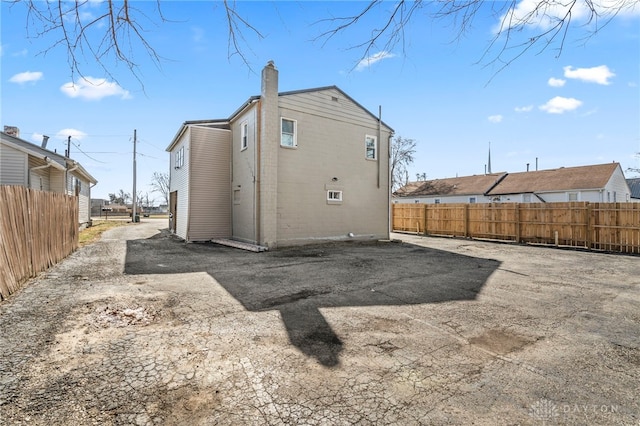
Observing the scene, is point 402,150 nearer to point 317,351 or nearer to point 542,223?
point 542,223

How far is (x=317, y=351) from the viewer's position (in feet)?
10.6

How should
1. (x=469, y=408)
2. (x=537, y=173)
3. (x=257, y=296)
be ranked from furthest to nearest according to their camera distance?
(x=537, y=173)
(x=257, y=296)
(x=469, y=408)

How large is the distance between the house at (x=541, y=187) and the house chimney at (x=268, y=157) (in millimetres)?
23479

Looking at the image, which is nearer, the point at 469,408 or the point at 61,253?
the point at 469,408

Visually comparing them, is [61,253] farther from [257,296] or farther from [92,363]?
[92,363]

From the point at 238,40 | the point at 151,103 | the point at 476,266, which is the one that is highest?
the point at 238,40

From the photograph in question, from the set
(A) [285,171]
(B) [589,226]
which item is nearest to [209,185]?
(A) [285,171]

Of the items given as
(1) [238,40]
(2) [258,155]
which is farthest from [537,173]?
(1) [238,40]

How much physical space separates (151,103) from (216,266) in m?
5.71

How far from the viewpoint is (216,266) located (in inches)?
313

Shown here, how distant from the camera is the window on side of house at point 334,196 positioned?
1295cm

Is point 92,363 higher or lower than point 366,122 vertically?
lower

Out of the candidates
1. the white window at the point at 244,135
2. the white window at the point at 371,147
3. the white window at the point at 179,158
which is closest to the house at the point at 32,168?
the white window at the point at 179,158

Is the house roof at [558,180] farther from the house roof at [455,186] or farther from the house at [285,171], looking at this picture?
the house at [285,171]
